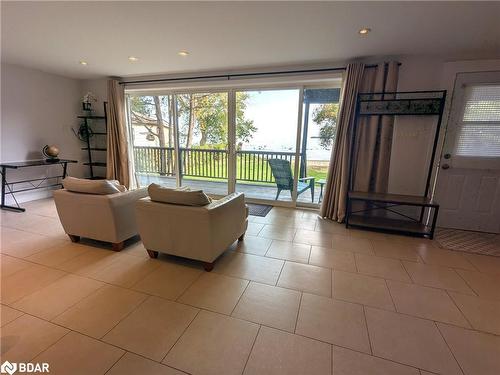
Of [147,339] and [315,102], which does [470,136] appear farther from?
[147,339]

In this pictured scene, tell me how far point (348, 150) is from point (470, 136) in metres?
1.48

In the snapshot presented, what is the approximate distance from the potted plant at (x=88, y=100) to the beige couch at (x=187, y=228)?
3.63 metres

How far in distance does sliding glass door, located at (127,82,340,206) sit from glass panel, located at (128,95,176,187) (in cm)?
2

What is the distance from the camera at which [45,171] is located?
14.0 ft

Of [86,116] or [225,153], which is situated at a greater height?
[86,116]

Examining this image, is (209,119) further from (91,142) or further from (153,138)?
(91,142)

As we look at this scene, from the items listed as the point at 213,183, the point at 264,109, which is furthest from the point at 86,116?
the point at 264,109

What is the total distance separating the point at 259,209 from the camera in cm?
388

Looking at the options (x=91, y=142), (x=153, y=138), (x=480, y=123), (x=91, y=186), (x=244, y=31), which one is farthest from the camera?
(x=91, y=142)

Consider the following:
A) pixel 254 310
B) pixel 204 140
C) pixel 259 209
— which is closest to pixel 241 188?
pixel 259 209

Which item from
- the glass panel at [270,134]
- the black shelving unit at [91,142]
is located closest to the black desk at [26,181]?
the black shelving unit at [91,142]

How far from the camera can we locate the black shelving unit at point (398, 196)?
2844mm

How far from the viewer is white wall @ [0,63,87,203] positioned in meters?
3.70

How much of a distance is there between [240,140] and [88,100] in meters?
3.12
